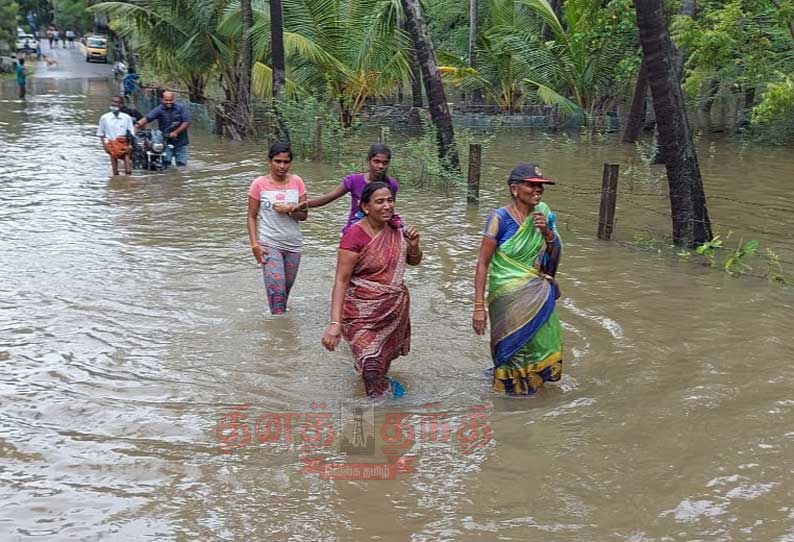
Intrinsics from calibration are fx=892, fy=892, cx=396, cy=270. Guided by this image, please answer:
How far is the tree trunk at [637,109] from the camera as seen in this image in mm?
20844

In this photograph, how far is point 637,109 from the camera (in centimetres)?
2131

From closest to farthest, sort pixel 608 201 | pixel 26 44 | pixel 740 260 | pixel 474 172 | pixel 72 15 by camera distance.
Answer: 1. pixel 740 260
2. pixel 608 201
3. pixel 474 172
4. pixel 26 44
5. pixel 72 15

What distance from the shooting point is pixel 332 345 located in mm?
5293

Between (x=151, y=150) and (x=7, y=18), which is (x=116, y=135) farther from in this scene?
(x=7, y=18)

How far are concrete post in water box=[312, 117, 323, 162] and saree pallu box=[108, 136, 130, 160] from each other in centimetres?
353

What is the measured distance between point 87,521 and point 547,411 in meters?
2.82

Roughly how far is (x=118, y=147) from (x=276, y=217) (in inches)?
357

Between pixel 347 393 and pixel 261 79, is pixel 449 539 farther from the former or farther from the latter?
pixel 261 79

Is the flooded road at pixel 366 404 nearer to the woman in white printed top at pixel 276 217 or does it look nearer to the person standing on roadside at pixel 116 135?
the woman in white printed top at pixel 276 217

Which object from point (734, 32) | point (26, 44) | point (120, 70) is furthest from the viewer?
point (26, 44)

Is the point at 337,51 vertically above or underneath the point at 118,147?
above

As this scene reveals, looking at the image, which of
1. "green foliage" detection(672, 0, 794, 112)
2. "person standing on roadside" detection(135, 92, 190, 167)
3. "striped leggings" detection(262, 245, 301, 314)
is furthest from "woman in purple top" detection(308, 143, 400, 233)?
"person standing on roadside" detection(135, 92, 190, 167)

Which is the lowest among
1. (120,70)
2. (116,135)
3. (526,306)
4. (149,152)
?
(526,306)

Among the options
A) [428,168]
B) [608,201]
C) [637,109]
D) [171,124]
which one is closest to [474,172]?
[428,168]
